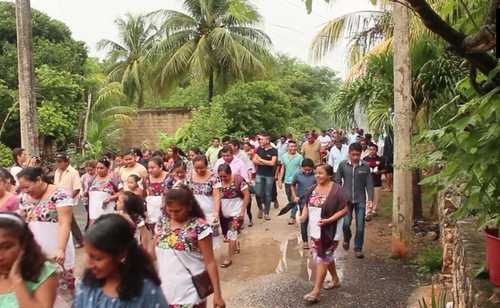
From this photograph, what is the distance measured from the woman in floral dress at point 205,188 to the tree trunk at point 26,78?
505cm

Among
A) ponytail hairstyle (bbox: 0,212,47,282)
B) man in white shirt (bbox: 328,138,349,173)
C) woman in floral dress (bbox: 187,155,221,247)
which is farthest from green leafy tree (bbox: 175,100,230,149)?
ponytail hairstyle (bbox: 0,212,47,282)

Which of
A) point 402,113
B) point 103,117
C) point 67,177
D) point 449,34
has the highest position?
point 103,117

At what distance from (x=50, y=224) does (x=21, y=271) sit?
191 cm

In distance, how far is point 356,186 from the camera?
757 centimetres

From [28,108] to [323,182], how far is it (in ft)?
22.4

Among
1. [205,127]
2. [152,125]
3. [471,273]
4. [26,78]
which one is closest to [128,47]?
[152,125]

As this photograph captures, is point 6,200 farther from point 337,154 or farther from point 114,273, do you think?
point 337,154

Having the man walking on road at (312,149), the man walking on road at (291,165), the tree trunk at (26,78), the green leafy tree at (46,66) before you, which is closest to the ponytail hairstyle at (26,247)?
the man walking on road at (291,165)

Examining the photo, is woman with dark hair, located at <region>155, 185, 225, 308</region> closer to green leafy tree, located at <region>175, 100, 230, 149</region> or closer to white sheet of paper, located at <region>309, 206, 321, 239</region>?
white sheet of paper, located at <region>309, 206, 321, 239</region>

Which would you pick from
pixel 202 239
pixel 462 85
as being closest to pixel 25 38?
pixel 202 239

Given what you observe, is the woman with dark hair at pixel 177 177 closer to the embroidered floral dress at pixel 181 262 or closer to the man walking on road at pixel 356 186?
the man walking on road at pixel 356 186

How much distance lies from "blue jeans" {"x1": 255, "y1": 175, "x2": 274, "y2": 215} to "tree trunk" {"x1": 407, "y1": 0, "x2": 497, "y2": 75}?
7.88 meters

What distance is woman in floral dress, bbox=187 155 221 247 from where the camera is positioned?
6.50 meters

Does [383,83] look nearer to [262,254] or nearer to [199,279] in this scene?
[262,254]
